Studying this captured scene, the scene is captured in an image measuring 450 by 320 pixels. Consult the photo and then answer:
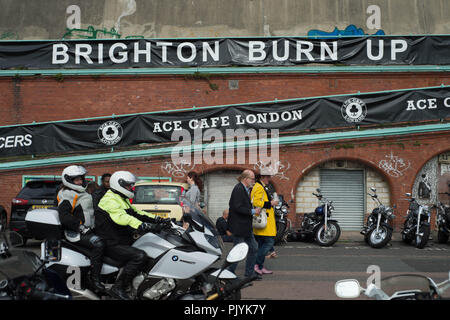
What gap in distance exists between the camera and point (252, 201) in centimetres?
866

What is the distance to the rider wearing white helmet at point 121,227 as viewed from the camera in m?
5.88

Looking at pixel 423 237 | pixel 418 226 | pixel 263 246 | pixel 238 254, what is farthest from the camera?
pixel 418 226

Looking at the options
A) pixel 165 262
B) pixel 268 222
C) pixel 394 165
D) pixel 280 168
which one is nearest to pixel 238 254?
pixel 165 262

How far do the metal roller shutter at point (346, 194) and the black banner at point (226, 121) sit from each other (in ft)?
5.62

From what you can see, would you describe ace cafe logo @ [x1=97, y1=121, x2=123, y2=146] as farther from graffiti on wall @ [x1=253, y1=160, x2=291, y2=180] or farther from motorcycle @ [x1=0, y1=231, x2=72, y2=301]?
motorcycle @ [x1=0, y1=231, x2=72, y2=301]

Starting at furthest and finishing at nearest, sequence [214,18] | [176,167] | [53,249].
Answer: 1. [214,18]
2. [176,167]
3. [53,249]

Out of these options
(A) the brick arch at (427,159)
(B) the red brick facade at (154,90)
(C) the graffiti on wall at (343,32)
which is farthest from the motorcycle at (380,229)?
(C) the graffiti on wall at (343,32)

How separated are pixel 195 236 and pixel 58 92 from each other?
1390 centimetres

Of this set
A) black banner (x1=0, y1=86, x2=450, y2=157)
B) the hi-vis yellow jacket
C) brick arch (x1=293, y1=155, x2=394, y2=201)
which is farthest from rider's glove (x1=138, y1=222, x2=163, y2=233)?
brick arch (x1=293, y1=155, x2=394, y2=201)

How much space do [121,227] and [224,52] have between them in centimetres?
1273

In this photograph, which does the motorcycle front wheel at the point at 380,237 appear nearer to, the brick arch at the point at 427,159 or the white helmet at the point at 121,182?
the brick arch at the point at 427,159

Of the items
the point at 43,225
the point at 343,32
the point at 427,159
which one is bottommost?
the point at 43,225

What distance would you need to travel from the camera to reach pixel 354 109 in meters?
16.3

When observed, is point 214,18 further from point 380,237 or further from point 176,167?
point 380,237
